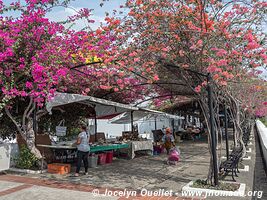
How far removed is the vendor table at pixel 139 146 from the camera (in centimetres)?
1325

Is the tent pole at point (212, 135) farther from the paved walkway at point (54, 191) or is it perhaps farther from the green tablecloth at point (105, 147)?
the green tablecloth at point (105, 147)

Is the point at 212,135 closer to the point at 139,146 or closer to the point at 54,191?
the point at 54,191

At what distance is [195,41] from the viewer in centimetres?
736

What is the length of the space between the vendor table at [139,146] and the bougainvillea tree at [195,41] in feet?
17.7

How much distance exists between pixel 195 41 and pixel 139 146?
24.5 feet

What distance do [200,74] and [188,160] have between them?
6333 millimetres

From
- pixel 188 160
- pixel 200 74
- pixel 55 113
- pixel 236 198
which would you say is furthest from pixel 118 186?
pixel 55 113

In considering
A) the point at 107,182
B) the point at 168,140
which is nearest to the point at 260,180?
the point at 107,182

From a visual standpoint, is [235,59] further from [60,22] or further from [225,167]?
[60,22]

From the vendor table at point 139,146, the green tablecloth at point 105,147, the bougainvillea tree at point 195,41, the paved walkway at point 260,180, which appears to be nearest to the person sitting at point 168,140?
the vendor table at point 139,146

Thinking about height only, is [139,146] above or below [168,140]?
below

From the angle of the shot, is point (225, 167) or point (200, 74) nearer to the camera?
point (200, 74)

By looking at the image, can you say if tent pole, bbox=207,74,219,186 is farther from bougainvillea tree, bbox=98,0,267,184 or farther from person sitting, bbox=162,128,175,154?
person sitting, bbox=162,128,175,154

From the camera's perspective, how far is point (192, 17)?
7230mm
